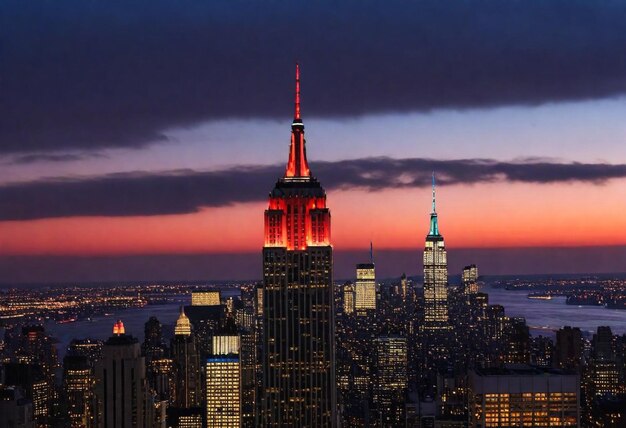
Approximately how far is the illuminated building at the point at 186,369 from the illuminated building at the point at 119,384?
77.6 feet

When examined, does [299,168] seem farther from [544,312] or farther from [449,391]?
[544,312]

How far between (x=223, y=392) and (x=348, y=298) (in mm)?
56791

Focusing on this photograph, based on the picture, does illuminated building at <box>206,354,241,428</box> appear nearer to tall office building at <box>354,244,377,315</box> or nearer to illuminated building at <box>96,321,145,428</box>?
illuminated building at <box>96,321,145,428</box>

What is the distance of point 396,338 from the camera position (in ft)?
317

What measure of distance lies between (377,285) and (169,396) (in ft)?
230

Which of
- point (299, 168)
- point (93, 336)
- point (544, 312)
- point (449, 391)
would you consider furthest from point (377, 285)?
point (299, 168)

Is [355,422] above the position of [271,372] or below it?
below

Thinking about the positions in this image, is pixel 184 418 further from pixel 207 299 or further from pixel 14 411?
pixel 207 299

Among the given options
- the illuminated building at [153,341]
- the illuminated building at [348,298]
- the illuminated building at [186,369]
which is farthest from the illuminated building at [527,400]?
the illuminated building at [348,298]

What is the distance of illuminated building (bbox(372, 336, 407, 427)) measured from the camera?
7367 centimetres

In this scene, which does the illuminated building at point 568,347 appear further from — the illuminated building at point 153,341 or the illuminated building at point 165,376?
the illuminated building at point 153,341

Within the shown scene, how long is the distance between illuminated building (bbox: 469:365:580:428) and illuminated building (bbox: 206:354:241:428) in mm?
23934

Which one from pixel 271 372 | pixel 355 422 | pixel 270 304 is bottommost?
pixel 355 422

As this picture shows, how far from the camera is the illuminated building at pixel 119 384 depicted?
47.7 metres
